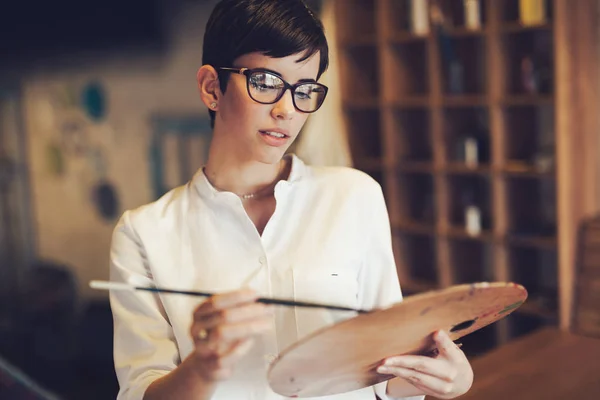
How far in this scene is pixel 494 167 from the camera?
3.35 meters

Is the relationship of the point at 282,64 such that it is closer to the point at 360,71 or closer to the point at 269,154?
the point at 269,154

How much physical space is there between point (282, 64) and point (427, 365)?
19.7 inches

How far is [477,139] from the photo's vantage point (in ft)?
11.4

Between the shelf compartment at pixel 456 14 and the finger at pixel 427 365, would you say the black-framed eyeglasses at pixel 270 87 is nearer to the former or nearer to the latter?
the finger at pixel 427 365

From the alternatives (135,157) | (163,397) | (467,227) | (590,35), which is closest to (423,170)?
(467,227)

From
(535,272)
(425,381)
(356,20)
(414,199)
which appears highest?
(356,20)

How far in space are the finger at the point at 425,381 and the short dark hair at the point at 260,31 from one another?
493mm

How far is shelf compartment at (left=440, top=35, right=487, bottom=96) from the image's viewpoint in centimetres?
351

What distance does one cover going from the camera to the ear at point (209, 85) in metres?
1.15

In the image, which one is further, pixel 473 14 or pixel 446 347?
pixel 473 14

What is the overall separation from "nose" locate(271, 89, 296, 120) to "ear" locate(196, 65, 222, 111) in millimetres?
109

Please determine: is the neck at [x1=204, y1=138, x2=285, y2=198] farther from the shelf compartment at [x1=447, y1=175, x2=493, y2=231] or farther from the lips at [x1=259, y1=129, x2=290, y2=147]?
the shelf compartment at [x1=447, y1=175, x2=493, y2=231]

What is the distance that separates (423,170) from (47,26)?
2488 mm

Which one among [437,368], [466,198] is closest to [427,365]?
[437,368]
